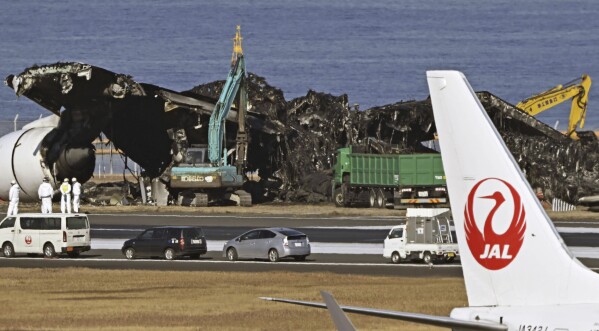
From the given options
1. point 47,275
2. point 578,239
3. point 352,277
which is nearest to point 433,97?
point 352,277

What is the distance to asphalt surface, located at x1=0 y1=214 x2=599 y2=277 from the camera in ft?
185

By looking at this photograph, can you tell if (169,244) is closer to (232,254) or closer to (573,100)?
(232,254)

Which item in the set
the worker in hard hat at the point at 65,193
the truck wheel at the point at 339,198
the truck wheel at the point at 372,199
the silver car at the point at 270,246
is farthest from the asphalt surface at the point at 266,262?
the truck wheel at the point at 339,198

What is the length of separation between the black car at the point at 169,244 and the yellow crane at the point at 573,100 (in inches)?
1773

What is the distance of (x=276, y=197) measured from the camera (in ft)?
340

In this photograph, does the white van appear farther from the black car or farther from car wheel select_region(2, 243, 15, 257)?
the black car

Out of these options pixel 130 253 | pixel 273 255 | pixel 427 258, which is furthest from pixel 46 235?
pixel 427 258

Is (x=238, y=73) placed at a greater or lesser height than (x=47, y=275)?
greater

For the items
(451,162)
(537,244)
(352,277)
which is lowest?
(352,277)

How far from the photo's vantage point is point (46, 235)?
6353 cm

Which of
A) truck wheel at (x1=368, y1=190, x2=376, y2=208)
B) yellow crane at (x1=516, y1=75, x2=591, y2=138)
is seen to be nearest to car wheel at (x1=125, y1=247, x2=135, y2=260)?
truck wheel at (x1=368, y1=190, x2=376, y2=208)

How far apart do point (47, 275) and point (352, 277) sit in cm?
1282

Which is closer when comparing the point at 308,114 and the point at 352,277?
the point at 352,277

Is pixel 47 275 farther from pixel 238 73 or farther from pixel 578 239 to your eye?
pixel 238 73
